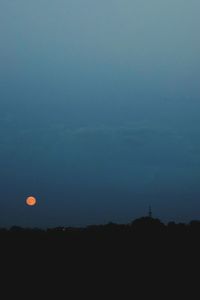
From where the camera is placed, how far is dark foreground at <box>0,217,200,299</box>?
1081 inches

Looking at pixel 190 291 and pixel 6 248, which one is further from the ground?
pixel 6 248

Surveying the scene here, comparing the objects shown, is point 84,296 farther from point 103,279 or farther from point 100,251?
point 100,251

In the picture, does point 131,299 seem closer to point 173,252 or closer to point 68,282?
point 68,282

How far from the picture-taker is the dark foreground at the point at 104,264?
2745 centimetres

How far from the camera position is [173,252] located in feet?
123

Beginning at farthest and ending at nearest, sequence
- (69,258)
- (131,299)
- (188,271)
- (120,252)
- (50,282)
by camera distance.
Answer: (120,252), (69,258), (188,271), (50,282), (131,299)

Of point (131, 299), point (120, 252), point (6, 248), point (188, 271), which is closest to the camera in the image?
point (131, 299)

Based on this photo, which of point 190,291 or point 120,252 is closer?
point 190,291

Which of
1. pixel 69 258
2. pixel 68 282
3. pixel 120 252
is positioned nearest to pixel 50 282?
pixel 68 282

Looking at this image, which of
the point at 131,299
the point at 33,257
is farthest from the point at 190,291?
the point at 33,257

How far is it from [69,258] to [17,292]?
440 inches

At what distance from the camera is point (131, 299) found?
24016 millimetres

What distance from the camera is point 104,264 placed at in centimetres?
3341

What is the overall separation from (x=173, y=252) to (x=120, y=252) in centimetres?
458
